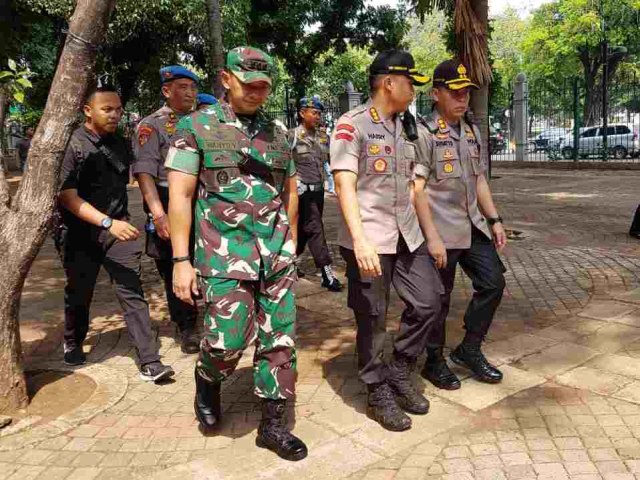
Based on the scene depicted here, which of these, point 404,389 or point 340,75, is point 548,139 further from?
point 404,389

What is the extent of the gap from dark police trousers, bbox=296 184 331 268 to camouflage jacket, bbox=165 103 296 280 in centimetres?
295

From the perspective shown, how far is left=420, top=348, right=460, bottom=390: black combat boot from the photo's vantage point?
148 inches

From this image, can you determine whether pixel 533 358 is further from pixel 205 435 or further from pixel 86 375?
pixel 86 375

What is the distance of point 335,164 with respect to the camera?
3195 millimetres

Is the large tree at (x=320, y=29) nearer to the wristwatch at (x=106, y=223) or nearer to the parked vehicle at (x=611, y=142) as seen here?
the parked vehicle at (x=611, y=142)

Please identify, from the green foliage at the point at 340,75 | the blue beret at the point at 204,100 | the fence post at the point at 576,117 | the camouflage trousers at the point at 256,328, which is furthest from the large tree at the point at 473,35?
the green foliage at the point at 340,75

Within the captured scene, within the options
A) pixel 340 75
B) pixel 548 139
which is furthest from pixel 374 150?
pixel 340 75

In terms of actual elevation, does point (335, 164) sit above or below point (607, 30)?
below

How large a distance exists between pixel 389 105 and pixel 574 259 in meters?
4.57

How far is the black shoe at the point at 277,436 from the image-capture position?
9.87 feet

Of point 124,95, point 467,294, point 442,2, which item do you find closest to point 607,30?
point 124,95

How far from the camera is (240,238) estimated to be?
9.90ft

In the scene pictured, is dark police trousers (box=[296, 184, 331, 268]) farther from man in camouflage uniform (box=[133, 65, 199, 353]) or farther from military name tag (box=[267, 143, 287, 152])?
military name tag (box=[267, 143, 287, 152])

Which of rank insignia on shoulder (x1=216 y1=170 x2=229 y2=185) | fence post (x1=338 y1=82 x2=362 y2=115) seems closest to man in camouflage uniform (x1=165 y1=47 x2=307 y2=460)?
rank insignia on shoulder (x1=216 y1=170 x2=229 y2=185)
